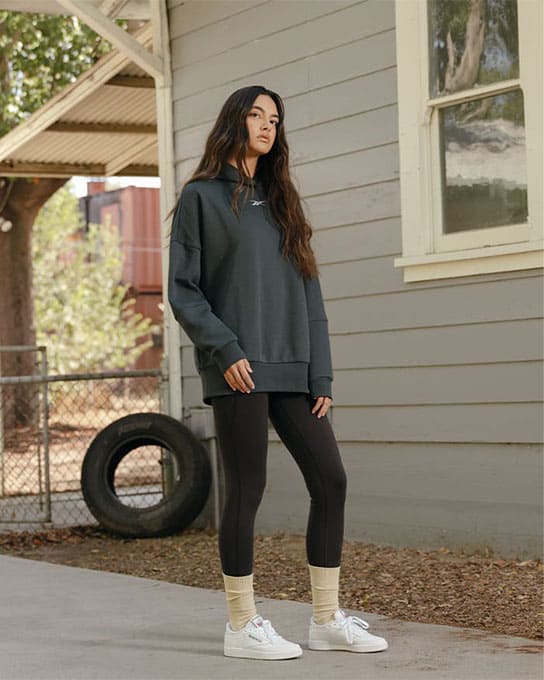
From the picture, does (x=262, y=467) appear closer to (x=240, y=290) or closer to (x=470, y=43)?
(x=240, y=290)

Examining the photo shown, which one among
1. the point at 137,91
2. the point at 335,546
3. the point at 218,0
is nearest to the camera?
the point at 335,546

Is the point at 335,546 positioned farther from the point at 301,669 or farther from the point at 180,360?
the point at 180,360

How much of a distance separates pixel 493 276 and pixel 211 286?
2434mm

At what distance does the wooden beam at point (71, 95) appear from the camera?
29.4 feet

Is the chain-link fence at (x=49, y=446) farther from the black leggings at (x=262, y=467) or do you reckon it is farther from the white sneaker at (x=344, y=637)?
the white sneaker at (x=344, y=637)

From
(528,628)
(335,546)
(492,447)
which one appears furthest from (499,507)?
(335,546)

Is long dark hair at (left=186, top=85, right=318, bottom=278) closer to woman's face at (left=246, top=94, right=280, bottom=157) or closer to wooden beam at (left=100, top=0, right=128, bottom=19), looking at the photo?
woman's face at (left=246, top=94, right=280, bottom=157)

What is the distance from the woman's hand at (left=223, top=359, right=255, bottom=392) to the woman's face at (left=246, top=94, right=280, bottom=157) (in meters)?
0.76

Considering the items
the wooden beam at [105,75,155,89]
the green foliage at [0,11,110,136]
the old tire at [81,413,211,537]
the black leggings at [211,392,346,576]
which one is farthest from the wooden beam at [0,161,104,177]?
the black leggings at [211,392,346,576]

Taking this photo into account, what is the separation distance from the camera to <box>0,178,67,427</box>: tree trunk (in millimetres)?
16859

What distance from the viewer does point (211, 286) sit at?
14.3 ft

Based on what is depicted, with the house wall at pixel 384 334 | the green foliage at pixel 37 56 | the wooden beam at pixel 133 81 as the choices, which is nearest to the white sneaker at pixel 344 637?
the house wall at pixel 384 334

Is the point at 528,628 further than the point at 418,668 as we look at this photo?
Yes

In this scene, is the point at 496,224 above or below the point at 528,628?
above
